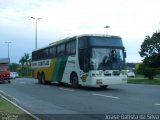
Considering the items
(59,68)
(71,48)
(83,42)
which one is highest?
(83,42)

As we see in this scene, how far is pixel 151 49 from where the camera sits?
118 meters

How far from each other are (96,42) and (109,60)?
4.49ft

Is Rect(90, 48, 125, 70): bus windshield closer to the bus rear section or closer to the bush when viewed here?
the bush

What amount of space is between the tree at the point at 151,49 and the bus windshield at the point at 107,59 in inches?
3462

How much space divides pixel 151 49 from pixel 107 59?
94.1m

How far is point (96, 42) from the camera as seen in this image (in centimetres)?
2548

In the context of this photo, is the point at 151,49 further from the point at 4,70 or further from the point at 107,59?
the point at 107,59

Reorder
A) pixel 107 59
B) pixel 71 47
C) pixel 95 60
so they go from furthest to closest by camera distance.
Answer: pixel 71 47, pixel 107 59, pixel 95 60

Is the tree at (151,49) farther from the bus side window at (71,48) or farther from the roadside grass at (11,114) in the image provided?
the roadside grass at (11,114)

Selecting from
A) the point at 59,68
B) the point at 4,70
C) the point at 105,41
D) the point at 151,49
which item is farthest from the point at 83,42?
the point at 151,49

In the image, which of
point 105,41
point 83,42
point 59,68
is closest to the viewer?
point 105,41

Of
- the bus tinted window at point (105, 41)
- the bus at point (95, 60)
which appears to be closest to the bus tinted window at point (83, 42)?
the bus at point (95, 60)

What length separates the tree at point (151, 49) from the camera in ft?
374

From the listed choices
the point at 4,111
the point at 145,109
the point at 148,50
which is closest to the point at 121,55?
the point at 145,109
